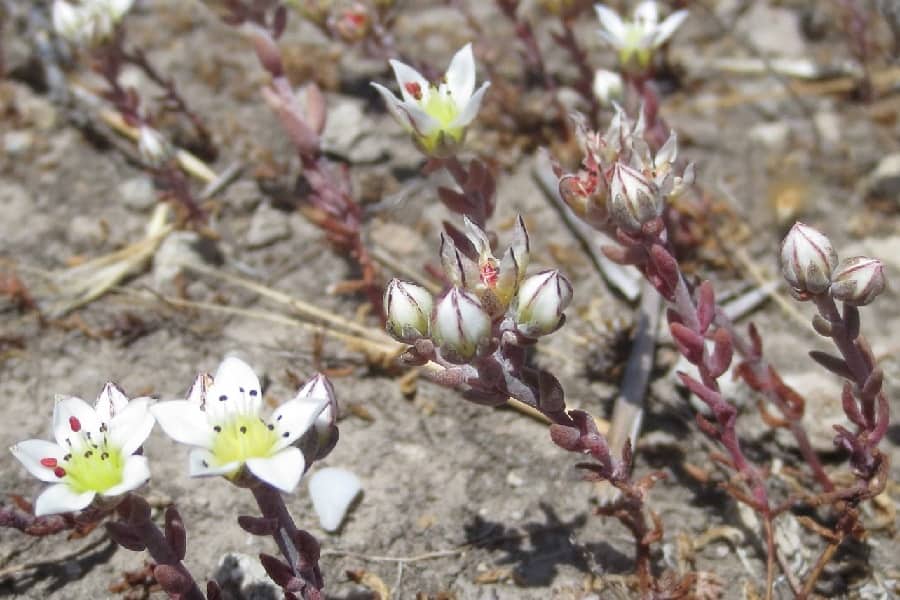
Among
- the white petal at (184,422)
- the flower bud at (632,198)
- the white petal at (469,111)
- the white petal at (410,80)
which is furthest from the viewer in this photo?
the white petal at (410,80)

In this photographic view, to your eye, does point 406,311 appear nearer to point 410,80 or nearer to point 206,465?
point 206,465

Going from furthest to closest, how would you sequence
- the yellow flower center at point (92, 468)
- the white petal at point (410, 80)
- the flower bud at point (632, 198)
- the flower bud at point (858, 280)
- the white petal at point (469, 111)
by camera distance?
the white petal at point (410, 80), the white petal at point (469, 111), the flower bud at point (632, 198), the flower bud at point (858, 280), the yellow flower center at point (92, 468)

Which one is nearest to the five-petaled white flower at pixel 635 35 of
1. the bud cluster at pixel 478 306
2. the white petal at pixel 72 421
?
the bud cluster at pixel 478 306

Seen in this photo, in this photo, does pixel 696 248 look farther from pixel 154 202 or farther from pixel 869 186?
pixel 154 202

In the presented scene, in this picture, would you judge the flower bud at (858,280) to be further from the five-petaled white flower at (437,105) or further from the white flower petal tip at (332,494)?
the white flower petal tip at (332,494)

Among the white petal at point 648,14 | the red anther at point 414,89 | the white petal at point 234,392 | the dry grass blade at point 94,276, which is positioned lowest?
the dry grass blade at point 94,276

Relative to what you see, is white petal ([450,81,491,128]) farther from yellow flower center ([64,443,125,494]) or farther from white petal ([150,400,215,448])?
yellow flower center ([64,443,125,494])

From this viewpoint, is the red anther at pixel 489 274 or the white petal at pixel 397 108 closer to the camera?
the red anther at pixel 489 274
